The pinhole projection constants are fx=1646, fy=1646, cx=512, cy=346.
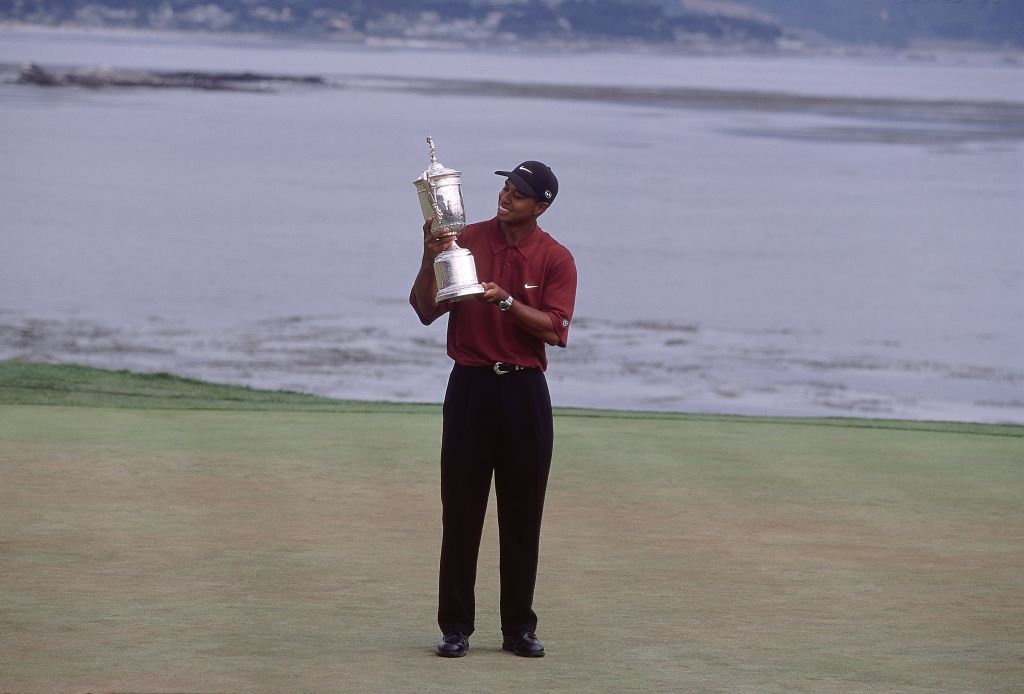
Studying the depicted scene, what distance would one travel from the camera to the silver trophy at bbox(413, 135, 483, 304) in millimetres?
5004

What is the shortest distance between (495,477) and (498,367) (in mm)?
376

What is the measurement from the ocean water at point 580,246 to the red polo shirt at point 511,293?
11.6 meters

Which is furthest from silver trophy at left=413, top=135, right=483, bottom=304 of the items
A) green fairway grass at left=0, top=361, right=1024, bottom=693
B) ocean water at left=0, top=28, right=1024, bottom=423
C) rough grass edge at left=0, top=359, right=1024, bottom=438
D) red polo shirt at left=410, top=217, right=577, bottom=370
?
ocean water at left=0, top=28, right=1024, bottom=423

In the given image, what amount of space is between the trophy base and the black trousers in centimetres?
38

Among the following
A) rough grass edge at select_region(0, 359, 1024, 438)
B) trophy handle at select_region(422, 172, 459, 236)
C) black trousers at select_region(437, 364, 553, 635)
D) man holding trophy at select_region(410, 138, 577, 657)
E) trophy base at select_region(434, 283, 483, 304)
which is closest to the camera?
trophy base at select_region(434, 283, 483, 304)

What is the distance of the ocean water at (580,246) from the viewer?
1958cm

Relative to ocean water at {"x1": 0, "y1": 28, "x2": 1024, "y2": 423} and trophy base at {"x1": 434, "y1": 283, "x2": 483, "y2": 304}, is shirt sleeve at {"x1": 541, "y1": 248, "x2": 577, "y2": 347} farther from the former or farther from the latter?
ocean water at {"x1": 0, "y1": 28, "x2": 1024, "y2": 423}

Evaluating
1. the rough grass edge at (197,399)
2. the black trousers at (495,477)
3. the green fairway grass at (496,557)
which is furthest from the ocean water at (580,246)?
the black trousers at (495,477)

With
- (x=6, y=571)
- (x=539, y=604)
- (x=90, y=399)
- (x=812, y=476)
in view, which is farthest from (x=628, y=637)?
(x=90, y=399)

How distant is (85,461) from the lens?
8.64 meters

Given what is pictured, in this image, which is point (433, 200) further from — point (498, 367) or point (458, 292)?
point (498, 367)

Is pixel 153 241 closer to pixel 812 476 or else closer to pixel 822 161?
pixel 812 476

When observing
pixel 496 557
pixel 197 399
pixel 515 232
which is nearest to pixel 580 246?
pixel 197 399

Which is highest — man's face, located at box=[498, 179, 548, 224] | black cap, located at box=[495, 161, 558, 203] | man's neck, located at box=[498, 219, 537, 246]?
black cap, located at box=[495, 161, 558, 203]
